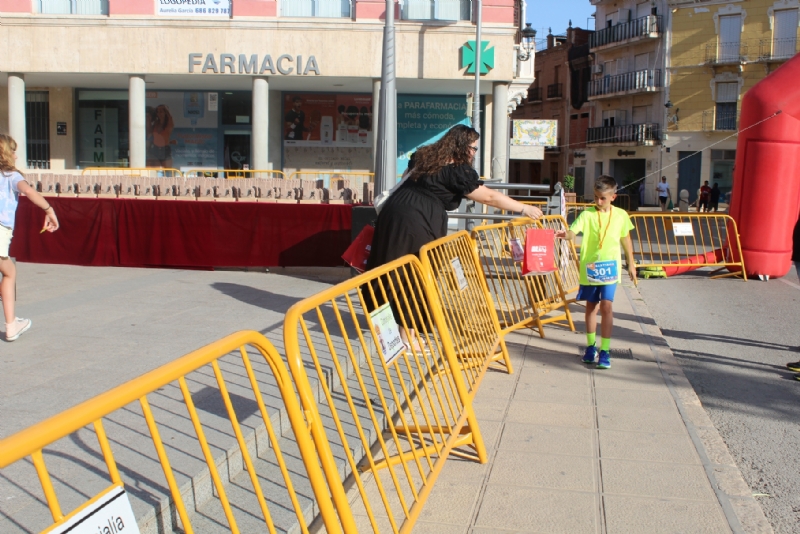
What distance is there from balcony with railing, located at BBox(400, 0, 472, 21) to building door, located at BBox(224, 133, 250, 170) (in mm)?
7396

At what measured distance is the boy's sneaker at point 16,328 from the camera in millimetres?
6137

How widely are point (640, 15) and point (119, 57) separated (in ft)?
131

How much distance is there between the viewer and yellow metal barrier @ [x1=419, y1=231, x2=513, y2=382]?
502 centimetres

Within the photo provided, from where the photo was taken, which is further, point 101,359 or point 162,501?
point 101,359

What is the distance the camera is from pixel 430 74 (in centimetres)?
2205

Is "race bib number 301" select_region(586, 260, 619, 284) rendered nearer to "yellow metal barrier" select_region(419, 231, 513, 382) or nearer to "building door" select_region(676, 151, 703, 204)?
"yellow metal barrier" select_region(419, 231, 513, 382)

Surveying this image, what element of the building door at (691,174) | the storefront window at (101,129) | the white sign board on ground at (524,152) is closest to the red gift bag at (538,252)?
the storefront window at (101,129)

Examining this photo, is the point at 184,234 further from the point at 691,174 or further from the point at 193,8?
the point at 691,174

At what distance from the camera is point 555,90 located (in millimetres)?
62625

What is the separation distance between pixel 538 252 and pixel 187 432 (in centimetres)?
415

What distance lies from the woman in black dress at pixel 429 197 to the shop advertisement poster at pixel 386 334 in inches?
82.8

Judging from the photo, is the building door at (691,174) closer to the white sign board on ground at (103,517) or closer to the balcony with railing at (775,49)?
the balcony with railing at (775,49)

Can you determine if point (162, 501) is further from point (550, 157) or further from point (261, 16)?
point (550, 157)

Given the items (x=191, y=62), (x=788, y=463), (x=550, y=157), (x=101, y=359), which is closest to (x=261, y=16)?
(x=191, y=62)
